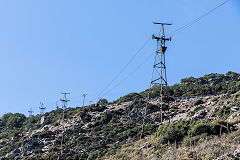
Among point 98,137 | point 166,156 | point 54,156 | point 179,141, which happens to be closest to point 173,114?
point 98,137

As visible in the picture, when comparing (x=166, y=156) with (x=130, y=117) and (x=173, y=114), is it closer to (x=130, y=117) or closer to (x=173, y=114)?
(x=173, y=114)

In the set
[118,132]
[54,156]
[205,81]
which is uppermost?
[205,81]

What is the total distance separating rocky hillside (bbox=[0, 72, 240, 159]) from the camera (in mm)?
23375

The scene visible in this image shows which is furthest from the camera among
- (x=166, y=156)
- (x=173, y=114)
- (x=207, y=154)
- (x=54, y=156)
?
(x=173, y=114)

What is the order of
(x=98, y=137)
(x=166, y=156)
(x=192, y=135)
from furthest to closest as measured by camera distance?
(x=98, y=137)
(x=192, y=135)
(x=166, y=156)

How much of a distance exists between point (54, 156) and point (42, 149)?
10.6 m

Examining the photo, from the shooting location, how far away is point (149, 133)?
164ft

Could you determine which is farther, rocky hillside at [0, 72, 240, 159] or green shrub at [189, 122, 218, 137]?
green shrub at [189, 122, 218, 137]

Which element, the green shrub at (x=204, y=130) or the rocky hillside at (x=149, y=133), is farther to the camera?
the green shrub at (x=204, y=130)

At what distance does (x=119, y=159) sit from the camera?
27.3m

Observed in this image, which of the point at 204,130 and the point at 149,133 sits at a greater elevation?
the point at 149,133

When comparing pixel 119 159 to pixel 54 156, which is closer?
pixel 119 159

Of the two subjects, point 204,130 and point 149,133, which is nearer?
point 204,130

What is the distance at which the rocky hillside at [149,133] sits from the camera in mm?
23375
